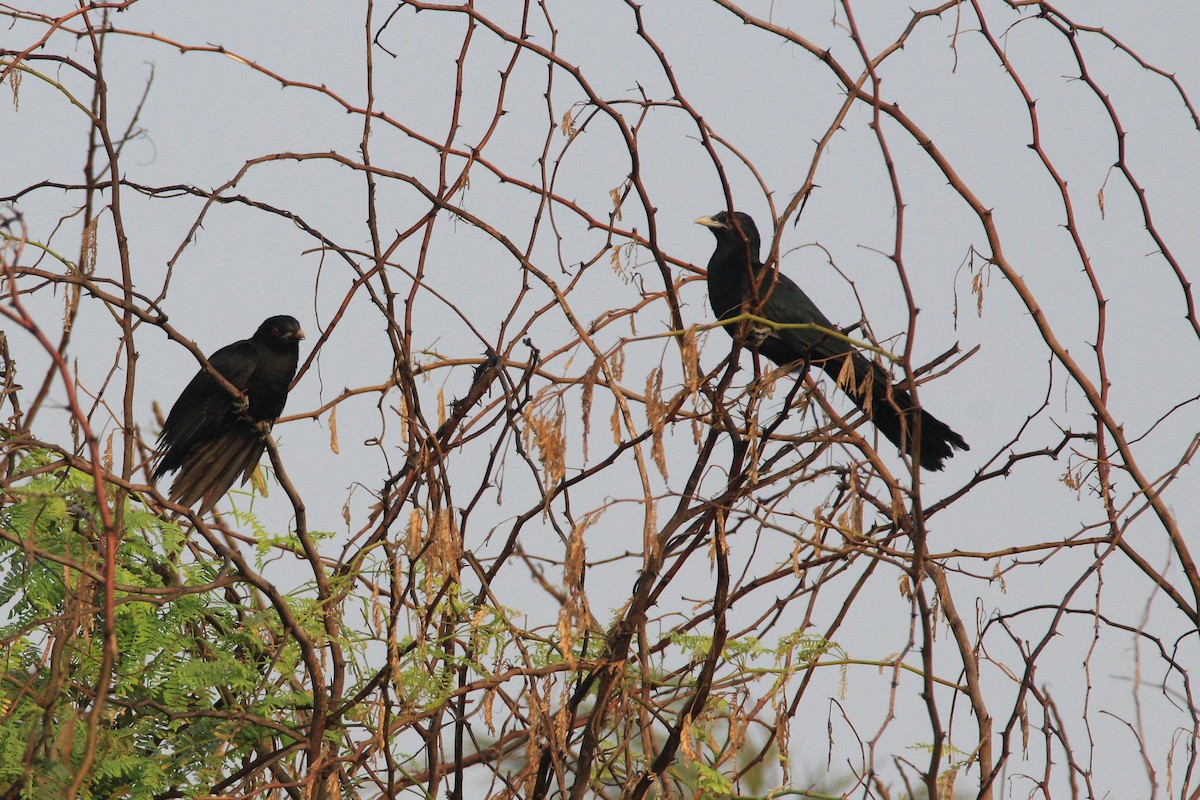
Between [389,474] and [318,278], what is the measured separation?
685 millimetres

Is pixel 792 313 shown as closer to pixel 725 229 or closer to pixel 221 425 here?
pixel 725 229

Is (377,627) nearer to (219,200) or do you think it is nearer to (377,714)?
(377,714)

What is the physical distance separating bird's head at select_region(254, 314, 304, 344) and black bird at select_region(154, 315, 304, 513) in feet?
0.56

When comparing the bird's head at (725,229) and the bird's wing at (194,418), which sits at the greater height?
the bird's head at (725,229)

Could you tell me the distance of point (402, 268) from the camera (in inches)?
144

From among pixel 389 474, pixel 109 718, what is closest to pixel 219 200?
pixel 389 474

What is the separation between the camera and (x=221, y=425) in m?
6.13

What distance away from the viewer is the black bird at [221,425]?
5.85 meters

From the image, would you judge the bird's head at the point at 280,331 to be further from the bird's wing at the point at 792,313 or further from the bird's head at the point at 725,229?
the bird's wing at the point at 792,313

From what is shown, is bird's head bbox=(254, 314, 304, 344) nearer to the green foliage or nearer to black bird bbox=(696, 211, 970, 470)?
black bird bbox=(696, 211, 970, 470)

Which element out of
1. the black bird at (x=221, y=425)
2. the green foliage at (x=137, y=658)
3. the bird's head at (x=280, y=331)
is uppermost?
the bird's head at (x=280, y=331)

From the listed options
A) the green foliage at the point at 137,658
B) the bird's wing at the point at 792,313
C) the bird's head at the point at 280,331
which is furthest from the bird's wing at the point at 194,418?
the bird's wing at the point at 792,313

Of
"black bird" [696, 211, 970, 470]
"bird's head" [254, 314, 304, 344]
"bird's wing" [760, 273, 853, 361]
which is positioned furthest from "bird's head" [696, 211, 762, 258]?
"bird's head" [254, 314, 304, 344]

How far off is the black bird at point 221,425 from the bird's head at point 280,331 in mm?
170
